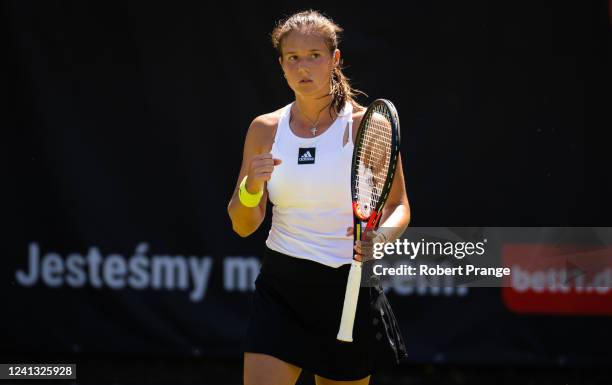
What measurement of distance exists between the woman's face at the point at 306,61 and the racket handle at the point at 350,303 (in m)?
0.59

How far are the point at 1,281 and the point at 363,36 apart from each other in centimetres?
229

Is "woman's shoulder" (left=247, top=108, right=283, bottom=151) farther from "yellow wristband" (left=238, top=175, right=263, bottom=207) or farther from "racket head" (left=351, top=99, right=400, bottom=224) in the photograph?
"racket head" (left=351, top=99, right=400, bottom=224)

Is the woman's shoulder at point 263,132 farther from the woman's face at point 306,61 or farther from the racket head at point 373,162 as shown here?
the racket head at point 373,162

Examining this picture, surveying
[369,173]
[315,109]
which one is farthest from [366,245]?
[315,109]

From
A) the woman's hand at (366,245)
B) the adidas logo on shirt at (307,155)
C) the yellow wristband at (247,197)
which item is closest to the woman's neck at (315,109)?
the adidas logo on shirt at (307,155)

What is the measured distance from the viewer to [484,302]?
492 cm

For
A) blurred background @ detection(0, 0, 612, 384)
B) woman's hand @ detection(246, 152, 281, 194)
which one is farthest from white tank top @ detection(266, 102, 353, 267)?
blurred background @ detection(0, 0, 612, 384)

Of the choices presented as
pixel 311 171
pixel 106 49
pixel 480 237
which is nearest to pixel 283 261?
pixel 311 171

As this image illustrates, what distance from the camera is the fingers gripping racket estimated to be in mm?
2850

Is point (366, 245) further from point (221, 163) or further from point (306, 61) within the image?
point (221, 163)

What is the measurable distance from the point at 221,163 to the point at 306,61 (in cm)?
207

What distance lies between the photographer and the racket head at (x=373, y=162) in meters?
2.90

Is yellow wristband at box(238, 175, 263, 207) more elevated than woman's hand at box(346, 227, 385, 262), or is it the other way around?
yellow wristband at box(238, 175, 263, 207)

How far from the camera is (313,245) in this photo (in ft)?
9.93
